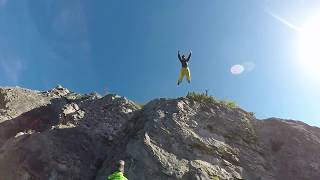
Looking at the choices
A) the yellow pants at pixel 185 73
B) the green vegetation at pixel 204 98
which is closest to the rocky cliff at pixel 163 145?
the green vegetation at pixel 204 98

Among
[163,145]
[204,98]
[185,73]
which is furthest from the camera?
[185,73]

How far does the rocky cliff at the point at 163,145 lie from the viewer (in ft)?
71.8

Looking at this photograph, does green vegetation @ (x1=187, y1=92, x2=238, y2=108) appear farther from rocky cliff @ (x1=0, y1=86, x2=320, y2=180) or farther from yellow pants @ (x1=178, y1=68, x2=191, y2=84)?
yellow pants @ (x1=178, y1=68, x2=191, y2=84)

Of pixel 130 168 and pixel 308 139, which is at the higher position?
pixel 308 139

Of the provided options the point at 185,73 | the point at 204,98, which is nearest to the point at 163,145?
the point at 204,98

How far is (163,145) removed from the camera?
74.6 ft

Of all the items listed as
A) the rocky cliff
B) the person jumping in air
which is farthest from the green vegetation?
the person jumping in air

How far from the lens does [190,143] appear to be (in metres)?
23.5

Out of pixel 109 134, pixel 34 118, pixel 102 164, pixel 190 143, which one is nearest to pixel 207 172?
pixel 190 143

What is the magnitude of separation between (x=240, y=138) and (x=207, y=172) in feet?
16.7

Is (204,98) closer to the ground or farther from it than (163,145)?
farther from it

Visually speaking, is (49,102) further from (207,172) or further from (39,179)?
(207,172)

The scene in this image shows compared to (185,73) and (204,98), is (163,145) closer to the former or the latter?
(204,98)

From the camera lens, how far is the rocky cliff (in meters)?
21.9
